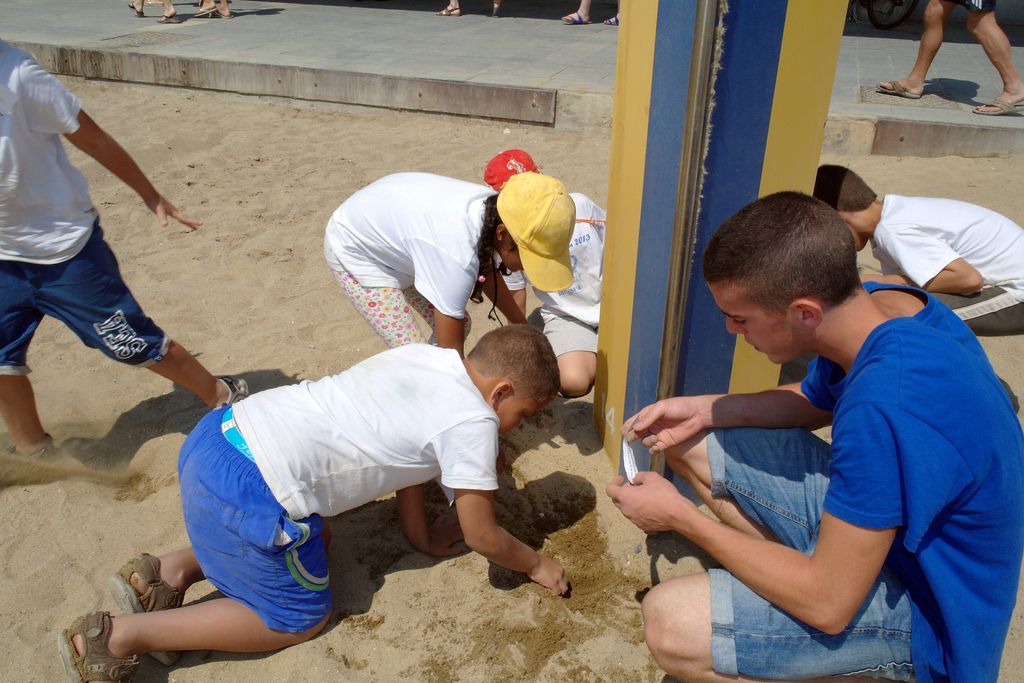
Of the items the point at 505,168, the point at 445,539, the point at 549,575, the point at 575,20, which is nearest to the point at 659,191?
the point at 549,575

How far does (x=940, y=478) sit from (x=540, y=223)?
138 centimetres

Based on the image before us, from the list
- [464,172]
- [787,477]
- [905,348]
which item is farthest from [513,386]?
[464,172]

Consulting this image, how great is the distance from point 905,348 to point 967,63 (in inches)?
274

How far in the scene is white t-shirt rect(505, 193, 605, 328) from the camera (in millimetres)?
3330

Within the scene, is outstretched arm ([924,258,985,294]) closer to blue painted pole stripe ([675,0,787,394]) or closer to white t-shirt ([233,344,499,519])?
blue painted pole stripe ([675,0,787,394])

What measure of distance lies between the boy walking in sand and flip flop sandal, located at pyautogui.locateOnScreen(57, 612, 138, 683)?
104 centimetres

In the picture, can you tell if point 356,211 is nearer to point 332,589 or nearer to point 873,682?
point 332,589

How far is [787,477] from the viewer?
6.52ft

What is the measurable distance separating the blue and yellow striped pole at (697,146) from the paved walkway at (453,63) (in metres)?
3.78

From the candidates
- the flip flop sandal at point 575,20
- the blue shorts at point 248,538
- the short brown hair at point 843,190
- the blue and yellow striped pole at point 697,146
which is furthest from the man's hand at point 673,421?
the flip flop sandal at point 575,20

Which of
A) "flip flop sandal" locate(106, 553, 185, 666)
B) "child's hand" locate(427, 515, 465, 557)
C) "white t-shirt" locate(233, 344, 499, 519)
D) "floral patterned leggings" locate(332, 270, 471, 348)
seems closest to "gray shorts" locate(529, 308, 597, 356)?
"floral patterned leggings" locate(332, 270, 471, 348)

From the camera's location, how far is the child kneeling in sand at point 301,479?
6.55 feet

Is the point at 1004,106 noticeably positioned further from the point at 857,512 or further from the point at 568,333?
the point at 857,512

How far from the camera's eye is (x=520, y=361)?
7.12ft
